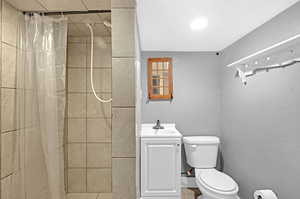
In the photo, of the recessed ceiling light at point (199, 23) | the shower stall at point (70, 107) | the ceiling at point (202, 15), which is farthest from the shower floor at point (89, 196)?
the recessed ceiling light at point (199, 23)

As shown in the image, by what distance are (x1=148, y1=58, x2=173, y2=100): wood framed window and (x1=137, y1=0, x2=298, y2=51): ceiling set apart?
40 cm

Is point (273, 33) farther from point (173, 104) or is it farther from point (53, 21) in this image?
point (53, 21)

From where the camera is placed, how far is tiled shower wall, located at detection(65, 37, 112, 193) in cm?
226

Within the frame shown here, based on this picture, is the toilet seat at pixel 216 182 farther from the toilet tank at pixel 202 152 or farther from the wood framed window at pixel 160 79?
the wood framed window at pixel 160 79

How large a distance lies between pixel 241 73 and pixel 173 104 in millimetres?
1101

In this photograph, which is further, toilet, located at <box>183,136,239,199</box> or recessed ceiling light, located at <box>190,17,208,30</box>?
toilet, located at <box>183,136,239,199</box>

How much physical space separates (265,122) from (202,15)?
124 cm

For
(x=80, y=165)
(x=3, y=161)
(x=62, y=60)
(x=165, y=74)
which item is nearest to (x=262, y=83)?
(x=165, y=74)

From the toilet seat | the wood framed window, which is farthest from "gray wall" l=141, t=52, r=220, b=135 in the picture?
the toilet seat

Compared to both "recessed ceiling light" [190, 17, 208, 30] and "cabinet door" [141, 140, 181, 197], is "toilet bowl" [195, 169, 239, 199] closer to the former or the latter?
"cabinet door" [141, 140, 181, 197]

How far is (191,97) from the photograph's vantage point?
302 centimetres

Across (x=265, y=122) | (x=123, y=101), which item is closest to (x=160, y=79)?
(x=265, y=122)

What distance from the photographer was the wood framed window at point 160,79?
298 cm

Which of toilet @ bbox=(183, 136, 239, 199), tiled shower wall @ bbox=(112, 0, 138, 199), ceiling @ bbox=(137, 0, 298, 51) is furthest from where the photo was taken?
toilet @ bbox=(183, 136, 239, 199)
